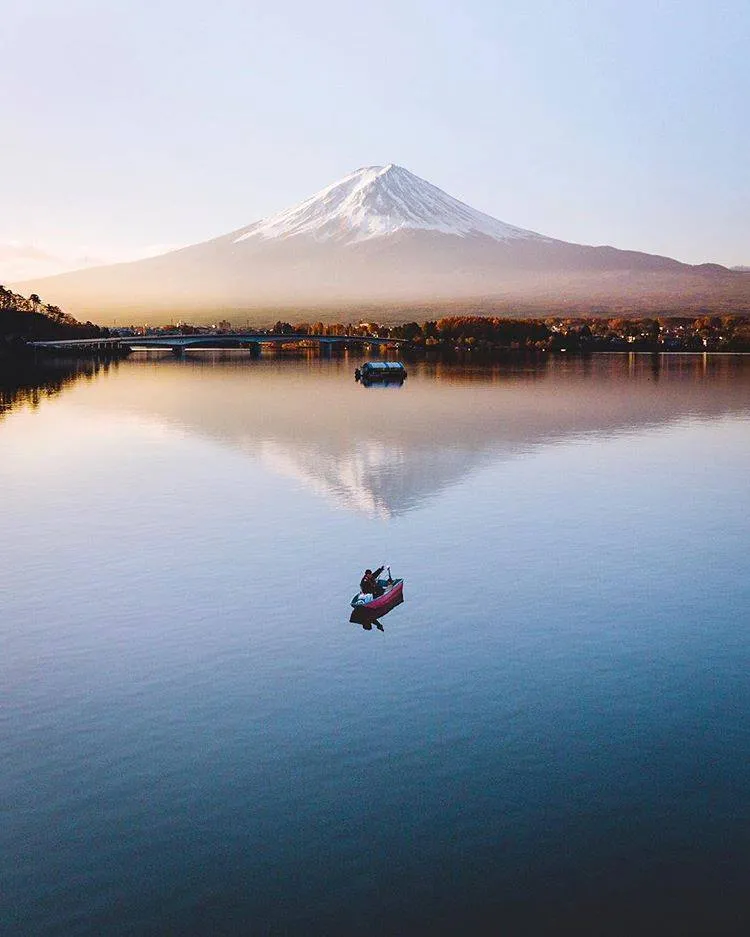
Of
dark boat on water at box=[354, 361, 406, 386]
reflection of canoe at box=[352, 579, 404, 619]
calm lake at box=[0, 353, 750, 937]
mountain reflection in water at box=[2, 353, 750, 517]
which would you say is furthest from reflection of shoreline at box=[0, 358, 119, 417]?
reflection of canoe at box=[352, 579, 404, 619]

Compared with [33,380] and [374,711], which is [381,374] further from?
[374,711]

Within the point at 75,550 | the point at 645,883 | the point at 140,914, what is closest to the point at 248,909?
the point at 140,914

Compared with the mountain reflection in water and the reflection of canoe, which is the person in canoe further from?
the mountain reflection in water

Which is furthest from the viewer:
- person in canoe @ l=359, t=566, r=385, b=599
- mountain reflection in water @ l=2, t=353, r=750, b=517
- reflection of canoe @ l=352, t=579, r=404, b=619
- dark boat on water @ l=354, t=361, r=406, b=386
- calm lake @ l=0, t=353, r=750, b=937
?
dark boat on water @ l=354, t=361, r=406, b=386

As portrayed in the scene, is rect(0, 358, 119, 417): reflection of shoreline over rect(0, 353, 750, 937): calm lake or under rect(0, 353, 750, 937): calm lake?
over

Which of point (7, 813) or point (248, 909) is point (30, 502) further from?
point (248, 909)

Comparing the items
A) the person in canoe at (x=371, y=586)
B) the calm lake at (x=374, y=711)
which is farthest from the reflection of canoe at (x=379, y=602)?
the calm lake at (x=374, y=711)
